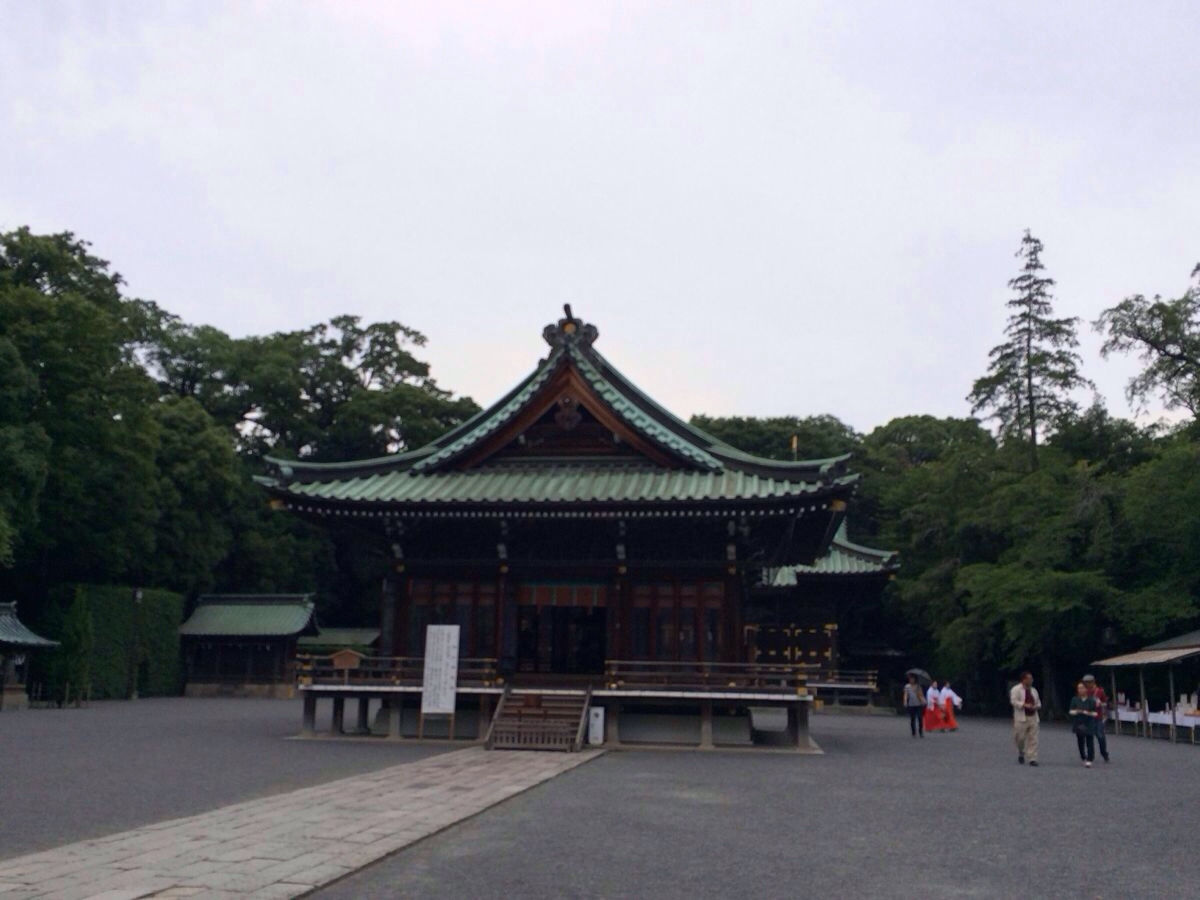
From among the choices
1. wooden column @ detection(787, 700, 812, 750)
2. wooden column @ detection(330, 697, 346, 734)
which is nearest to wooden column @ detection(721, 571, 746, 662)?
wooden column @ detection(787, 700, 812, 750)

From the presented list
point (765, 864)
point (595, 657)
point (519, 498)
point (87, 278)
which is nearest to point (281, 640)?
point (87, 278)

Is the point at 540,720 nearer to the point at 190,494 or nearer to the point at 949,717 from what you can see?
the point at 949,717

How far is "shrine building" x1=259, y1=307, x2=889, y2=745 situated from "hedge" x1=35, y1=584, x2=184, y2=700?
19.4m

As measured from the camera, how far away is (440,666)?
22.4 m

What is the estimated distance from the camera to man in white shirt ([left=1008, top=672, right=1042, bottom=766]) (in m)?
19.9

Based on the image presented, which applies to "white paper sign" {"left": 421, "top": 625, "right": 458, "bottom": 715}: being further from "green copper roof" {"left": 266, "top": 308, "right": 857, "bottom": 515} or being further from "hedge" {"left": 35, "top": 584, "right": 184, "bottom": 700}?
"hedge" {"left": 35, "top": 584, "right": 184, "bottom": 700}

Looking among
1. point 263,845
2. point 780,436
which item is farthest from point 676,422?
point 780,436

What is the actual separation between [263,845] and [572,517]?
13594mm

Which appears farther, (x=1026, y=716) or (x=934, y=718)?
(x=934, y=718)

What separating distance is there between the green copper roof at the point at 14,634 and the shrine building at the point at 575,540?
18.7m

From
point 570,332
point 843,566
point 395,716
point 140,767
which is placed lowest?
point 140,767

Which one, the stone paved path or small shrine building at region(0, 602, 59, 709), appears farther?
small shrine building at region(0, 602, 59, 709)

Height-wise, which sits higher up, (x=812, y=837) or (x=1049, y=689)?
(x=1049, y=689)

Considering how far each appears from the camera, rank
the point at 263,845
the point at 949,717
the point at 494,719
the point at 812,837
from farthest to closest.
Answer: the point at 949,717
the point at 494,719
the point at 812,837
the point at 263,845
